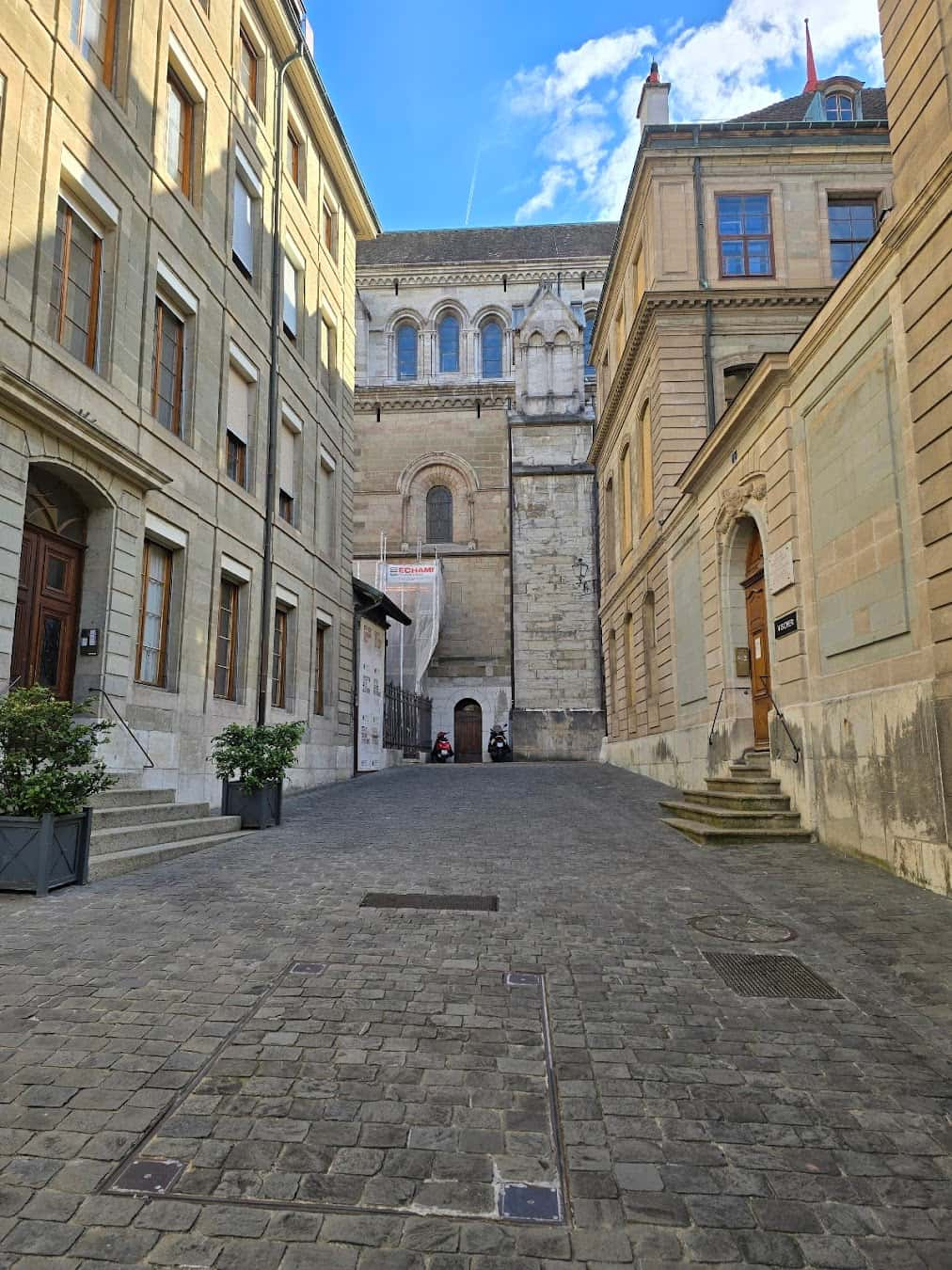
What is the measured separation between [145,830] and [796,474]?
27.2 ft

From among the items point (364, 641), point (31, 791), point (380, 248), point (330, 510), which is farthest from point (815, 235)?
point (380, 248)

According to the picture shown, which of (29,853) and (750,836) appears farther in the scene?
(750,836)

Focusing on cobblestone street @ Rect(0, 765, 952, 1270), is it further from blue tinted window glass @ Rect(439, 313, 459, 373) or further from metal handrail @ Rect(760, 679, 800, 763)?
blue tinted window glass @ Rect(439, 313, 459, 373)

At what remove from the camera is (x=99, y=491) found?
30.7 ft

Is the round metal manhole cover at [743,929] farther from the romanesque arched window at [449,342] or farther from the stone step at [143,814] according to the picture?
the romanesque arched window at [449,342]

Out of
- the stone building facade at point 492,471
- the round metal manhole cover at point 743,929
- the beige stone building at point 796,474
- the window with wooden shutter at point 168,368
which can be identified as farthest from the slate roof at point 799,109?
the round metal manhole cover at point 743,929

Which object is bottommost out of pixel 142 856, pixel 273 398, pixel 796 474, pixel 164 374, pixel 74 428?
pixel 142 856

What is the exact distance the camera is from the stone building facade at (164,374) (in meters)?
8.59

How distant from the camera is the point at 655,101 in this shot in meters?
22.0

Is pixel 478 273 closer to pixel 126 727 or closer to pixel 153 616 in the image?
pixel 153 616

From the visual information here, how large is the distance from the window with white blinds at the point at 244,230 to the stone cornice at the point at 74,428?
5732 mm

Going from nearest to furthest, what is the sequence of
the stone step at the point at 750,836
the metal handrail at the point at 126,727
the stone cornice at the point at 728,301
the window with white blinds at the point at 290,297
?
the stone step at the point at 750,836
the metal handrail at the point at 126,727
the window with white blinds at the point at 290,297
the stone cornice at the point at 728,301

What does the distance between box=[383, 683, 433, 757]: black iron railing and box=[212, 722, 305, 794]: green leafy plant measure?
12305mm

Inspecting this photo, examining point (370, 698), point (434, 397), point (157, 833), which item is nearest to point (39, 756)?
point (157, 833)
